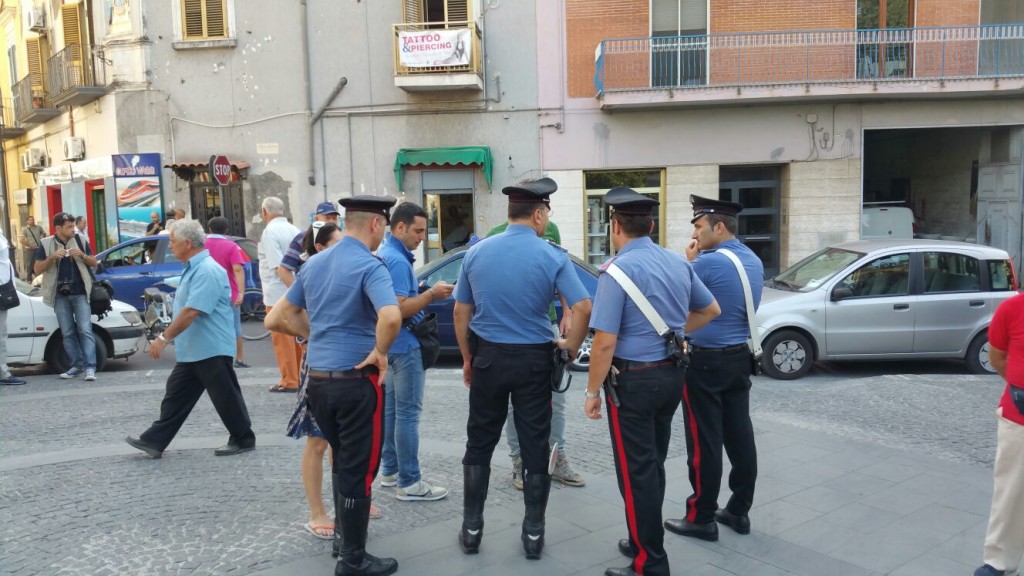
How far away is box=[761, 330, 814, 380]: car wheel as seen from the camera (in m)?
9.27

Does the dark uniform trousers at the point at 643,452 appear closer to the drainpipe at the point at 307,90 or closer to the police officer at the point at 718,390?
the police officer at the point at 718,390

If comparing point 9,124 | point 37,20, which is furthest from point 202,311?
point 9,124

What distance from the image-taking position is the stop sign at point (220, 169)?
1756 centimetres

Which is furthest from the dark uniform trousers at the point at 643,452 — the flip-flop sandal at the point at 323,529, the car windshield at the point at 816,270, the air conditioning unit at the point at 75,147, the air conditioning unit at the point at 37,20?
the air conditioning unit at the point at 37,20

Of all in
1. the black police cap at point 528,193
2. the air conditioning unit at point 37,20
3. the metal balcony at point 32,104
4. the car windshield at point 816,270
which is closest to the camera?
the black police cap at point 528,193

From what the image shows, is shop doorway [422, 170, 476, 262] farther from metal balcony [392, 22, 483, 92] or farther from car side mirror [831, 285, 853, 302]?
car side mirror [831, 285, 853, 302]

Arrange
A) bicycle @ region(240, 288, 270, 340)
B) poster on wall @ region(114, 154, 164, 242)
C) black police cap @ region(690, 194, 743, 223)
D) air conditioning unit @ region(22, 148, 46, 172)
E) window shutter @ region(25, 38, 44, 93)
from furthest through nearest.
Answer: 1. air conditioning unit @ region(22, 148, 46, 172)
2. window shutter @ region(25, 38, 44, 93)
3. poster on wall @ region(114, 154, 164, 242)
4. bicycle @ region(240, 288, 270, 340)
5. black police cap @ region(690, 194, 743, 223)

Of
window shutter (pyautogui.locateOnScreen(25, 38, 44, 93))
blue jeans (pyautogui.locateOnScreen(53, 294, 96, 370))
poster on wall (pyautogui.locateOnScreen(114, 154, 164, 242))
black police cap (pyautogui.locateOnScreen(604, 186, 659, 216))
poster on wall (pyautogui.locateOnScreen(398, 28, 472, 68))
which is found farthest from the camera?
window shutter (pyautogui.locateOnScreen(25, 38, 44, 93))

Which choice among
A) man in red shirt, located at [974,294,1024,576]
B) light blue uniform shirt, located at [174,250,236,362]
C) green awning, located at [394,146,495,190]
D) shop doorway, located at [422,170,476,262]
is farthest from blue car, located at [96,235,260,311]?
man in red shirt, located at [974,294,1024,576]

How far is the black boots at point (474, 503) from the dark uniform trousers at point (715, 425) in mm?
1154

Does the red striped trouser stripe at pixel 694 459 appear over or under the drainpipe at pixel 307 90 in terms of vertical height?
under

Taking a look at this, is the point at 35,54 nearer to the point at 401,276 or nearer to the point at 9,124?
the point at 9,124

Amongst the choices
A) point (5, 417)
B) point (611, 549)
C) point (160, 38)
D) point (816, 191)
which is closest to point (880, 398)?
point (611, 549)

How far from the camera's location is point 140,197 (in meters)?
18.8
